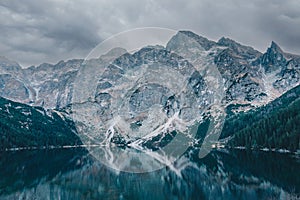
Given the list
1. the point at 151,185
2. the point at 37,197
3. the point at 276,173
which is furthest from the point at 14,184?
the point at 276,173

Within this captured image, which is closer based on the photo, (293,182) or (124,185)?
(293,182)

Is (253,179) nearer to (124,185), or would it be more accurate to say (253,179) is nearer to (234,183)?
(234,183)

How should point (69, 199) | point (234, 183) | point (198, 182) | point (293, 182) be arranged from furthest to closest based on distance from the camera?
point (198, 182)
point (234, 183)
point (293, 182)
point (69, 199)

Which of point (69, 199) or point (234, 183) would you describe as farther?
point (234, 183)

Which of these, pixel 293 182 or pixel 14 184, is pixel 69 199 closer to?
pixel 14 184

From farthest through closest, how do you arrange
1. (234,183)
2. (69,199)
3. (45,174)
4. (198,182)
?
(45,174)
(198,182)
(234,183)
(69,199)

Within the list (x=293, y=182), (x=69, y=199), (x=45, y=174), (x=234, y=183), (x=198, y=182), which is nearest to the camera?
(x=69, y=199)

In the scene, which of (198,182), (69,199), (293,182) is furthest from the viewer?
(198,182)

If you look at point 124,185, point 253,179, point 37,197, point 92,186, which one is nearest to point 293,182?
point 253,179
